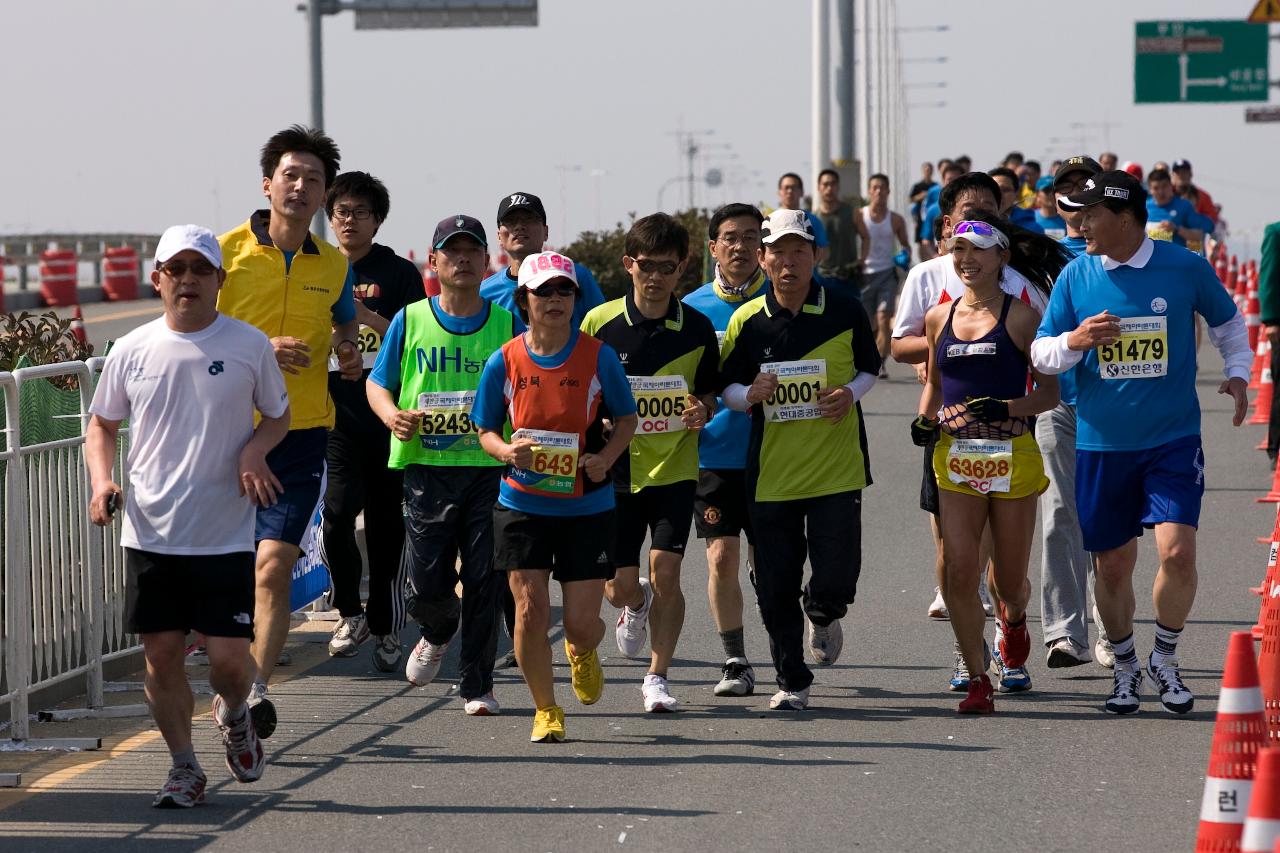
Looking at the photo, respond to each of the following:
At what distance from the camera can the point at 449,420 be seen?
886 cm

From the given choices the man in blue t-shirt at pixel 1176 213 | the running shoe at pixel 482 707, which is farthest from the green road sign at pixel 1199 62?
the running shoe at pixel 482 707

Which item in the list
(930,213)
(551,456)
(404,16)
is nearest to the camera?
(551,456)

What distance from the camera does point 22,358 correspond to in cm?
922

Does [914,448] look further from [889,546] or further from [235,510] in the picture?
[235,510]

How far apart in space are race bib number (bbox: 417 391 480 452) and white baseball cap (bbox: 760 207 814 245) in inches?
54.5

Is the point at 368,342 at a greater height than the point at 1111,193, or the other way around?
the point at 1111,193

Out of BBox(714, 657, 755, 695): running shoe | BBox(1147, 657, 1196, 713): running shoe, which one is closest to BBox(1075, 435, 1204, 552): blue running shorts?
BBox(1147, 657, 1196, 713): running shoe

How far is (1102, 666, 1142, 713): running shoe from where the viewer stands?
8750 mm

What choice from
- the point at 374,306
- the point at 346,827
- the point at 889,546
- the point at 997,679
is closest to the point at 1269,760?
the point at 346,827

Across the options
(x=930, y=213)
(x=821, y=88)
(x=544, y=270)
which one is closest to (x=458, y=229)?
(x=544, y=270)

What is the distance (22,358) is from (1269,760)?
6163 mm

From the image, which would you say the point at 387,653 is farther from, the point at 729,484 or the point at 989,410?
the point at 989,410

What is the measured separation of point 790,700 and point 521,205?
2.51m

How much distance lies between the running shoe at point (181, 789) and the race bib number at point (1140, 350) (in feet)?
12.9
